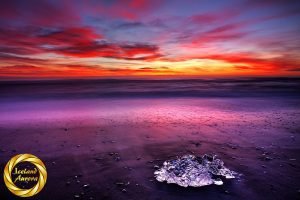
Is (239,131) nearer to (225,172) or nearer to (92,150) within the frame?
(225,172)

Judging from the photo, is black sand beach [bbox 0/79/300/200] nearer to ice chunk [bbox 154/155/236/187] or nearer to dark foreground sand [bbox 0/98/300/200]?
dark foreground sand [bbox 0/98/300/200]

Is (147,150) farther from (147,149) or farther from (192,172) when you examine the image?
(192,172)

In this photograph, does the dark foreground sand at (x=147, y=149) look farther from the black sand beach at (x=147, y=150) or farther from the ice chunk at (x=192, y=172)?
the ice chunk at (x=192, y=172)

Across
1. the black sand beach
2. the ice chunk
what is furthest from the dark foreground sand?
the ice chunk

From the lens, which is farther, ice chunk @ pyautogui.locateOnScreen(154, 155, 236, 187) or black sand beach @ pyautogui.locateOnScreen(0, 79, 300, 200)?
ice chunk @ pyautogui.locateOnScreen(154, 155, 236, 187)

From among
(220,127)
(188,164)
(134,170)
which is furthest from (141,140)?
(220,127)

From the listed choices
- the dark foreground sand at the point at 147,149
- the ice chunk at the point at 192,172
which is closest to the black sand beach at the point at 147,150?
the dark foreground sand at the point at 147,149

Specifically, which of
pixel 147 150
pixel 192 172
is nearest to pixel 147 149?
pixel 147 150
